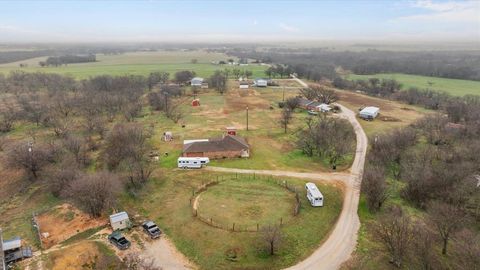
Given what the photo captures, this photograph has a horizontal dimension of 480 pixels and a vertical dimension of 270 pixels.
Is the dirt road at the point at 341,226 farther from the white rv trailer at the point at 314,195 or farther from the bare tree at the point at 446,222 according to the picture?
the bare tree at the point at 446,222

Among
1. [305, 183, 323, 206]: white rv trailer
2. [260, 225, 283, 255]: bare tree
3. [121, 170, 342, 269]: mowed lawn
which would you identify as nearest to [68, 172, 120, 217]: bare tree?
[121, 170, 342, 269]: mowed lawn

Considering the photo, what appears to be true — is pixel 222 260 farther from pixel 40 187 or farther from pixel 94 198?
pixel 40 187

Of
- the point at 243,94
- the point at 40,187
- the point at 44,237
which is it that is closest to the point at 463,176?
the point at 44,237

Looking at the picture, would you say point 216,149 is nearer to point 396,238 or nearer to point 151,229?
point 151,229

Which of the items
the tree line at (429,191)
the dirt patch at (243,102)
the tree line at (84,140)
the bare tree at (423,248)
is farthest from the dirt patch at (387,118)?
the bare tree at (423,248)

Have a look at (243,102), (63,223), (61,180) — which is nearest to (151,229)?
(63,223)
